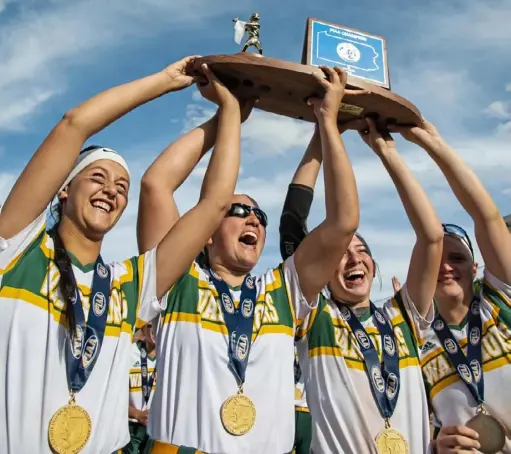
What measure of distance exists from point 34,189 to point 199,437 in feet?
4.40

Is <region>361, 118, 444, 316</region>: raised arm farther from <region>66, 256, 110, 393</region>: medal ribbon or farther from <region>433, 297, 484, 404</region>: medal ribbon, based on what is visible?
<region>66, 256, 110, 393</region>: medal ribbon

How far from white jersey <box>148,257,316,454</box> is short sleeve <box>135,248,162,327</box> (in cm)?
18

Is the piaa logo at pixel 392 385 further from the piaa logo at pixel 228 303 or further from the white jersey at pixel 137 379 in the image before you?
the white jersey at pixel 137 379

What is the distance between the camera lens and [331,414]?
332cm

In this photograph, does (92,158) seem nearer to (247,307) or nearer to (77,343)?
(77,343)

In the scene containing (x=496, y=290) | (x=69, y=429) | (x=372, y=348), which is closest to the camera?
(x=69, y=429)

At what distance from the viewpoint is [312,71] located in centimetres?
332

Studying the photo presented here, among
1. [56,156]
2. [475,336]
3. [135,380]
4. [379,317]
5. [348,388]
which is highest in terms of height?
[56,156]

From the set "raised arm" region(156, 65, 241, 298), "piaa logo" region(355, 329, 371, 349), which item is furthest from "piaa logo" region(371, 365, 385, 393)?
"raised arm" region(156, 65, 241, 298)

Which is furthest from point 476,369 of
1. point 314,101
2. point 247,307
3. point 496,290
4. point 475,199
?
point 314,101

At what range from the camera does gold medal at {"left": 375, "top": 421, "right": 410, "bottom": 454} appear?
3176 millimetres

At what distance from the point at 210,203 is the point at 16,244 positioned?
3.19 ft

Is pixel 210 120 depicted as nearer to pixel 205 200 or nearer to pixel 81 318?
pixel 205 200

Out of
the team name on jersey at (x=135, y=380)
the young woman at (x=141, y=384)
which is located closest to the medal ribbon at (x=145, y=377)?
the young woman at (x=141, y=384)
